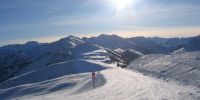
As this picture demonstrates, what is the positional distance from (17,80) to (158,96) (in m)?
86.9

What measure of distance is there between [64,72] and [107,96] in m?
78.0

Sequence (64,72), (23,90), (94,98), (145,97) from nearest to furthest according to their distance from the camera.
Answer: (145,97), (94,98), (23,90), (64,72)

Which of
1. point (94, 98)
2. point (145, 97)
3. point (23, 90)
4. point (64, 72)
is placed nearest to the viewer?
point (145, 97)

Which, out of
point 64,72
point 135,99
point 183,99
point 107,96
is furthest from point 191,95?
point 64,72

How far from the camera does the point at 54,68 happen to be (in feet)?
372

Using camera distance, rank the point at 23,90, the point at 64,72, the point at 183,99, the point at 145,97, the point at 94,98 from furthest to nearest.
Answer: the point at 64,72, the point at 23,90, the point at 94,98, the point at 145,97, the point at 183,99

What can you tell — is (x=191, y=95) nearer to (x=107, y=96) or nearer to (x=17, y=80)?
(x=107, y=96)

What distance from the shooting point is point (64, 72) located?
354ft

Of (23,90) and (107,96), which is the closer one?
(107,96)

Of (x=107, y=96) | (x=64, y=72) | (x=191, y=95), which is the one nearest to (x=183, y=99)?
(x=191, y=95)

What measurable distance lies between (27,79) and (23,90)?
52.9 metres

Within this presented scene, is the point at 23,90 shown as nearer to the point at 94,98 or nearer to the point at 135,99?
the point at 94,98

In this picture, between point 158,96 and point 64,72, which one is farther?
point 64,72

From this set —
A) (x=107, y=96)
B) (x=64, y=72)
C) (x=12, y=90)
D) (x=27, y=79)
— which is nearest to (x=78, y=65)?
(x=64, y=72)
